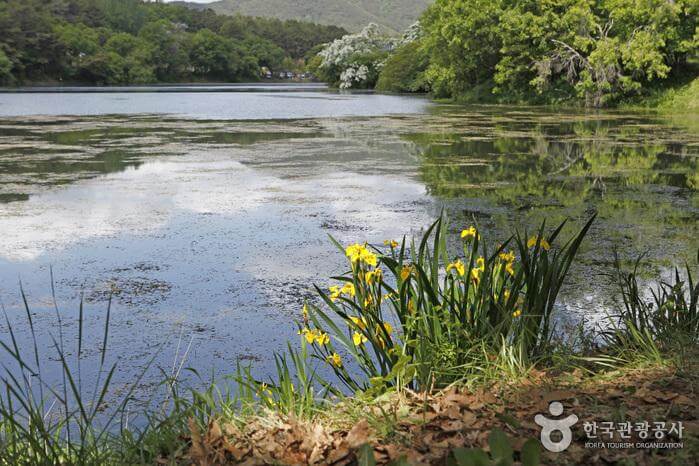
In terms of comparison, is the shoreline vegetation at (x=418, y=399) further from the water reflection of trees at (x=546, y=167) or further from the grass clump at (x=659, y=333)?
the water reflection of trees at (x=546, y=167)

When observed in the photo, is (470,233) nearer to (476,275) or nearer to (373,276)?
(476,275)

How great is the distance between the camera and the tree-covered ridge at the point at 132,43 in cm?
6397

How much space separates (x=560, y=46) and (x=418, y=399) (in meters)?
26.3

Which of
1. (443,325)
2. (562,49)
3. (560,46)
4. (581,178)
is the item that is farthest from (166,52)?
(443,325)

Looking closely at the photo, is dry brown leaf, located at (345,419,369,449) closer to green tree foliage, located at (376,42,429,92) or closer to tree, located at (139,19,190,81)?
green tree foliage, located at (376,42,429,92)

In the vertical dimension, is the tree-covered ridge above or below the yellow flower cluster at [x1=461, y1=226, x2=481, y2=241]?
above

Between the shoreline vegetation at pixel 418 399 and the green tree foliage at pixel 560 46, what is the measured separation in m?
21.5

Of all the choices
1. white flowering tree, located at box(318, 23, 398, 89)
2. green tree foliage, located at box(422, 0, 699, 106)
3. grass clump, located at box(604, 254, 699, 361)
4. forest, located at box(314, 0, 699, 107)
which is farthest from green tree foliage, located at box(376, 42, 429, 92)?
grass clump, located at box(604, 254, 699, 361)

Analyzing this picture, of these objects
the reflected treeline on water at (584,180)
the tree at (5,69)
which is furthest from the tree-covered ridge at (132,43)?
the reflected treeline on water at (584,180)

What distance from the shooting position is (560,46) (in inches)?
1058

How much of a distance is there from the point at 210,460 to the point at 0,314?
2394 millimetres

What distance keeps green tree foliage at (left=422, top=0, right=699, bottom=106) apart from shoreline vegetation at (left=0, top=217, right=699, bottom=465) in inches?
848

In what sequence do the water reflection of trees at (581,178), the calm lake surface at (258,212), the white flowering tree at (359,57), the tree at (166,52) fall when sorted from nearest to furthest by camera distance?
the calm lake surface at (258,212) → the water reflection of trees at (581,178) → the white flowering tree at (359,57) → the tree at (166,52)

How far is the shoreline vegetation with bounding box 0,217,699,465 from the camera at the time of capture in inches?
82.2
